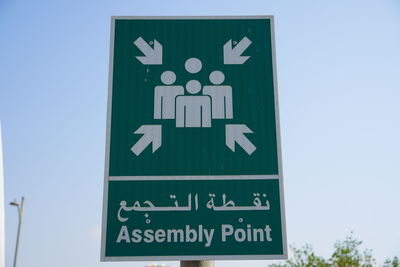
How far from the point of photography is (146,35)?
15.8 ft

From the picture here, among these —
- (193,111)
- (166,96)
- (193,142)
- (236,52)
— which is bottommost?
(193,142)

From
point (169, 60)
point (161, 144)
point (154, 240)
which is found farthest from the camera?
point (169, 60)

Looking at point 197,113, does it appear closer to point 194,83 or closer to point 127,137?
point 194,83

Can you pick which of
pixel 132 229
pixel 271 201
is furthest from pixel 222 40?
pixel 132 229

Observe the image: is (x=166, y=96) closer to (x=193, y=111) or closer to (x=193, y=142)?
(x=193, y=111)

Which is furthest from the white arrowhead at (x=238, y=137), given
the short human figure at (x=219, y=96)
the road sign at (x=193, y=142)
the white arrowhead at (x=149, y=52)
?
the white arrowhead at (x=149, y=52)

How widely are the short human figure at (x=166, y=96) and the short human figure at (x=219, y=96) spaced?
28 centimetres

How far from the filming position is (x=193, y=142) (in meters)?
4.32

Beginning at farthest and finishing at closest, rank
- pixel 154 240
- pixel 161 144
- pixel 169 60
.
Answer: pixel 169 60, pixel 161 144, pixel 154 240

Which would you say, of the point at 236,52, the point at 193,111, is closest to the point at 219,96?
the point at 193,111

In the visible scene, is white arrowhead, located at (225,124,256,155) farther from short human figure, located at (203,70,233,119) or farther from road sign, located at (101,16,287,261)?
short human figure, located at (203,70,233,119)

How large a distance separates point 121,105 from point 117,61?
1.61 ft

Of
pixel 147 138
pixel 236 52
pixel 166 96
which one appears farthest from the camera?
pixel 236 52

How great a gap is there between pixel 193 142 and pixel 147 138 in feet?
1.36
